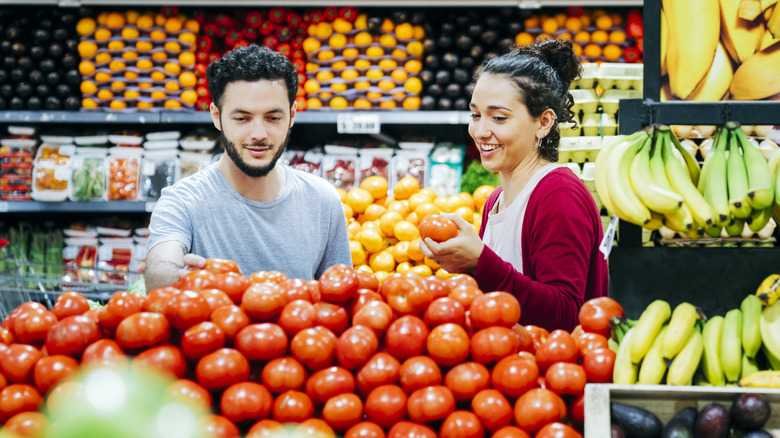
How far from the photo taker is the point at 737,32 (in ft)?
5.24

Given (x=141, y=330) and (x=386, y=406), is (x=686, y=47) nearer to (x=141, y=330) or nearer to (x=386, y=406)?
(x=386, y=406)

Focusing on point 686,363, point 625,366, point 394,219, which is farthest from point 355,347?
point 394,219

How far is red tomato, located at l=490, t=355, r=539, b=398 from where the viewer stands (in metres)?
1.19

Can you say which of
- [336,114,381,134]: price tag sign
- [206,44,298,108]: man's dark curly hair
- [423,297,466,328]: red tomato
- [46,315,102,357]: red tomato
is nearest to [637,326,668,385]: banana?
[423,297,466,328]: red tomato

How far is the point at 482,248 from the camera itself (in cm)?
168

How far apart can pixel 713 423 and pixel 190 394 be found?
2.76 feet

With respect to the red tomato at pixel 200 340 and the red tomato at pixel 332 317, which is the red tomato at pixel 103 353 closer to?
the red tomato at pixel 200 340

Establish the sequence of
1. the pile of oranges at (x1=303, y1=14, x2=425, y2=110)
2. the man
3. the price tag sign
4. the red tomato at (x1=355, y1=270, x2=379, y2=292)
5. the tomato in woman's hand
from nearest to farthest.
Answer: the red tomato at (x1=355, y1=270, x2=379, y2=292) < the tomato in woman's hand < the man < the price tag sign < the pile of oranges at (x1=303, y1=14, x2=425, y2=110)

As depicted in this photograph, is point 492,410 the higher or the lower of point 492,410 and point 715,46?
the lower

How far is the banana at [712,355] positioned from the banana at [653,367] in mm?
82

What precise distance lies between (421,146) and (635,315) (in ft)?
8.41

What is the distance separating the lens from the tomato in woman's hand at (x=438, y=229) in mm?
1651

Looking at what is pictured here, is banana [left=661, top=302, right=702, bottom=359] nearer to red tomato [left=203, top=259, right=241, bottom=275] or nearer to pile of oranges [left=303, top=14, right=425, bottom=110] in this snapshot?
red tomato [left=203, top=259, right=241, bottom=275]

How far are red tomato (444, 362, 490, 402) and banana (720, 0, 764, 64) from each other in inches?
38.1
